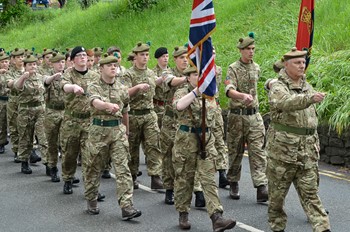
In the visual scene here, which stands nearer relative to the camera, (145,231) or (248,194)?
(145,231)

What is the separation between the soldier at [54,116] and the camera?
40.3 ft

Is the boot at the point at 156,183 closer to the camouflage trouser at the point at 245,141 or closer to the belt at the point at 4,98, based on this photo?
the camouflage trouser at the point at 245,141

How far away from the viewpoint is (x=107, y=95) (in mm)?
9742

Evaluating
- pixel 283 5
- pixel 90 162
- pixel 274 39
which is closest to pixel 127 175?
pixel 90 162

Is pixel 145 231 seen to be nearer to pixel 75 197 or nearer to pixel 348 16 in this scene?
pixel 75 197

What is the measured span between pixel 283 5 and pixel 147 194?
12413mm

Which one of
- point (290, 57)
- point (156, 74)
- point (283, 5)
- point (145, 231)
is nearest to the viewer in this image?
point (290, 57)

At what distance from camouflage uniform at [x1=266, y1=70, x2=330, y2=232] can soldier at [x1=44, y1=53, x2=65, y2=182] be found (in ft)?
16.8

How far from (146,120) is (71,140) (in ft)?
3.94

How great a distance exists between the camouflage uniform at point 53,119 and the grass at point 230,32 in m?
4.60

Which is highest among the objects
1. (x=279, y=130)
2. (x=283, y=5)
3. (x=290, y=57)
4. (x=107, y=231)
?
(x=283, y=5)

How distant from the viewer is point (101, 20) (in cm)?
3234

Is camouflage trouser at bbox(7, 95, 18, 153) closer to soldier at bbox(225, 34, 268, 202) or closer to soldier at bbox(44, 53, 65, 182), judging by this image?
soldier at bbox(44, 53, 65, 182)

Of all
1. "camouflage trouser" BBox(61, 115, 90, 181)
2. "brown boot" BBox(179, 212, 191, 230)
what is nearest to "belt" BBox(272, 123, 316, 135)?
"brown boot" BBox(179, 212, 191, 230)
